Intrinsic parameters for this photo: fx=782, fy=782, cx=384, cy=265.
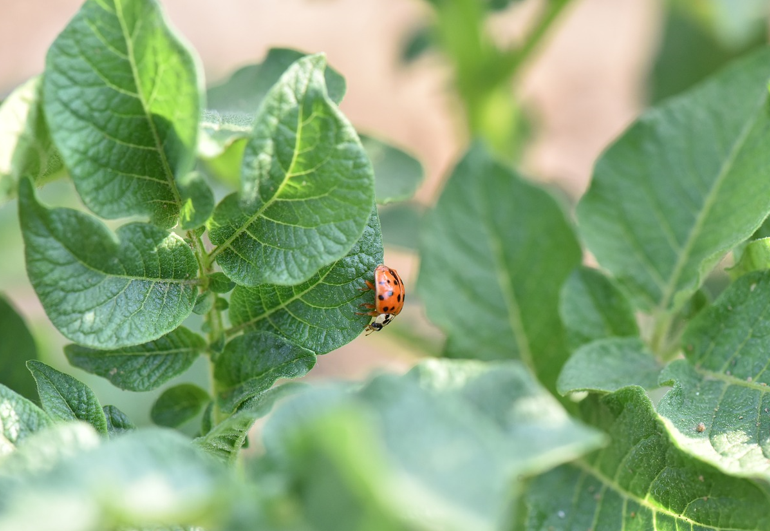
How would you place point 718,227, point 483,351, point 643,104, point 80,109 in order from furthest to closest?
point 643,104, point 483,351, point 718,227, point 80,109

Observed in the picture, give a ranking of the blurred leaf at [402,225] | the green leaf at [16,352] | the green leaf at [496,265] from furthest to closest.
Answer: the blurred leaf at [402,225] < the green leaf at [496,265] < the green leaf at [16,352]

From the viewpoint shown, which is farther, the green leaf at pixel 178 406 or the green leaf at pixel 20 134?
the green leaf at pixel 178 406

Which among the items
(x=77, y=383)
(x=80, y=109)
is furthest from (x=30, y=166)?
(x=77, y=383)

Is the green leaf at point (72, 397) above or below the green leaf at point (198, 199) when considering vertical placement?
below

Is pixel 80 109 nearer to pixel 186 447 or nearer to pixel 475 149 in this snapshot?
pixel 186 447

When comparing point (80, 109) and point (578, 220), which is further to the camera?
point (578, 220)

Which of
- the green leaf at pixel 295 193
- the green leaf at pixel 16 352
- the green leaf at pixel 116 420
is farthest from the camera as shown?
the green leaf at pixel 16 352

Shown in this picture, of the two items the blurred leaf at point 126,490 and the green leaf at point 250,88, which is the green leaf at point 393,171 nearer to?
the green leaf at point 250,88

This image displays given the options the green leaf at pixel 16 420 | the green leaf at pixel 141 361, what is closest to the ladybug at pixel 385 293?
the green leaf at pixel 141 361
